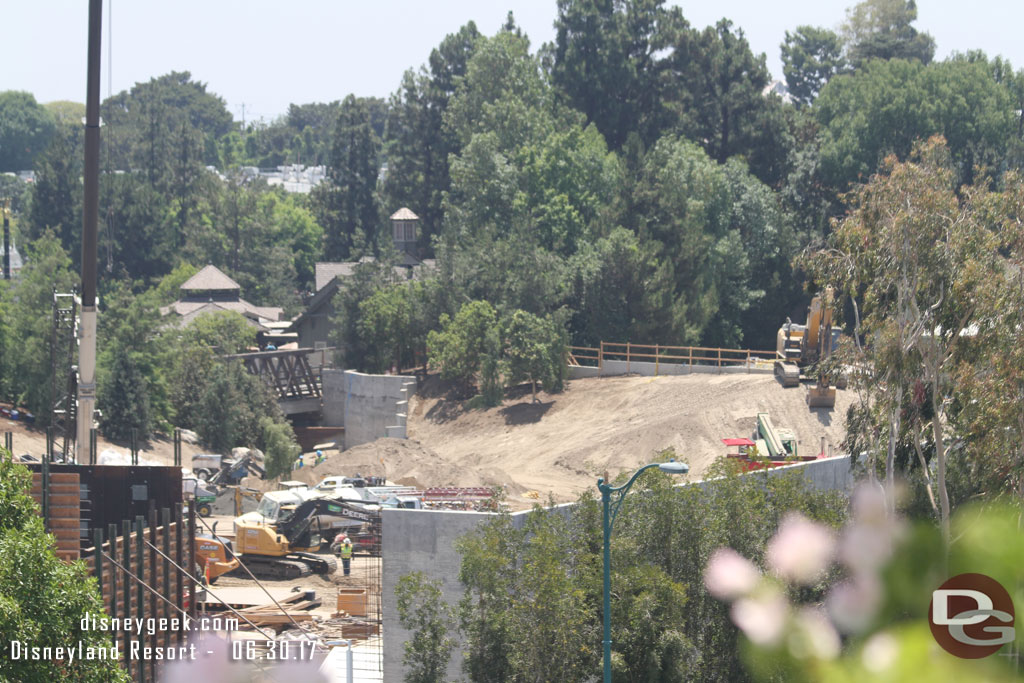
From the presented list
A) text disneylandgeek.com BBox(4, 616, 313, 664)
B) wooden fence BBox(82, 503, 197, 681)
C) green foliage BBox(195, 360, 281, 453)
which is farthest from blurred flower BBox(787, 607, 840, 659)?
green foliage BBox(195, 360, 281, 453)

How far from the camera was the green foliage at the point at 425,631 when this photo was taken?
23344 mm

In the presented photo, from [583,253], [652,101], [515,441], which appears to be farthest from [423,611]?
[652,101]

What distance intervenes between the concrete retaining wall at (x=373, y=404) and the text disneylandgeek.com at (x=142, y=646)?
29616mm

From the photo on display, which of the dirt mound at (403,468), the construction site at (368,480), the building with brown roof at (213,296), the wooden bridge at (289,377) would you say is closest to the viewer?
the construction site at (368,480)

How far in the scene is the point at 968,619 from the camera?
3850mm

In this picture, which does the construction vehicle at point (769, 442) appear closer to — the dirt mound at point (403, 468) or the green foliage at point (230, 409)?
the dirt mound at point (403, 468)

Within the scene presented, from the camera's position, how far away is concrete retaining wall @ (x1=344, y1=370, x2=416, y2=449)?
193 feet

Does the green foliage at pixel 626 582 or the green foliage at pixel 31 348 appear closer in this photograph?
the green foliage at pixel 626 582

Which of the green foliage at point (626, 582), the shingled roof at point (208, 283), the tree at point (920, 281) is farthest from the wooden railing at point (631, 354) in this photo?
the shingled roof at point (208, 283)

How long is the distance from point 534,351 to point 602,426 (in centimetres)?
565

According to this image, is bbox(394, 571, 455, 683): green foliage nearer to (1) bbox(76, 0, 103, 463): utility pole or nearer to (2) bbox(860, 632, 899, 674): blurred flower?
(1) bbox(76, 0, 103, 463): utility pole

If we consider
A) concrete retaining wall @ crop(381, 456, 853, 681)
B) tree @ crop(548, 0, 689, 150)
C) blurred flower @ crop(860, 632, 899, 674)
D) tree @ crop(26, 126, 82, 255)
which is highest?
tree @ crop(548, 0, 689, 150)

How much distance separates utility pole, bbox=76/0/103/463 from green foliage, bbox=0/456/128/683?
47.1ft

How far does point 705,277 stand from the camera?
2507 inches
